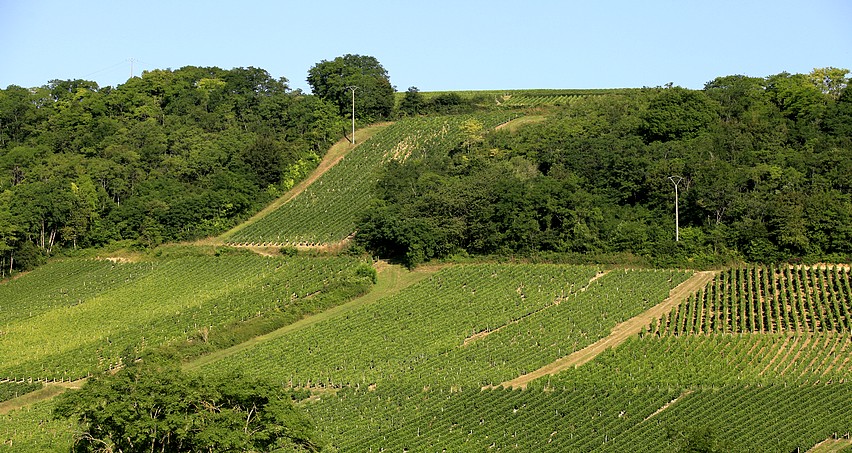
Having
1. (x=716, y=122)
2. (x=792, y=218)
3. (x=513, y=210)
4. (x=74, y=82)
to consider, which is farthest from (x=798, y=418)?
(x=74, y=82)

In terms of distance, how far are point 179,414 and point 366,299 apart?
3338cm

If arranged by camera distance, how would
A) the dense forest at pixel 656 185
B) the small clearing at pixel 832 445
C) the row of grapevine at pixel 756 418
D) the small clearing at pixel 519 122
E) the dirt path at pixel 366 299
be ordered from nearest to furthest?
1. the small clearing at pixel 832 445
2. the row of grapevine at pixel 756 418
3. the dirt path at pixel 366 299
4. the dense forest at pixel 656 185
5. the small clearing at pixel 519 122

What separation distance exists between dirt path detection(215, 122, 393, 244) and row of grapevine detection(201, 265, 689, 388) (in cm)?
1860

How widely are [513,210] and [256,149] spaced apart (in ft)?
78.6

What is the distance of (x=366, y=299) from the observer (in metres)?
79.1

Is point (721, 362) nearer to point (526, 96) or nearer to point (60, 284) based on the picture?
point (60, 284)

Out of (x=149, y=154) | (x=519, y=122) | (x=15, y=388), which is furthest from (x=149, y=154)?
(x=15, y=388)

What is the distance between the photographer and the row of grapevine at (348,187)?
89.8 metres

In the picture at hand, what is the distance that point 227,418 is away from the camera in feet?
153

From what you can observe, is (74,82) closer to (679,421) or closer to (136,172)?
(136,172)

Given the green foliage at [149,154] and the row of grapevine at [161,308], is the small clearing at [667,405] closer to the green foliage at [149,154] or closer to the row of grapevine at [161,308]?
the row of grapevine at [161,308]

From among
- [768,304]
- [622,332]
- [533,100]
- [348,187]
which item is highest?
[533,100]

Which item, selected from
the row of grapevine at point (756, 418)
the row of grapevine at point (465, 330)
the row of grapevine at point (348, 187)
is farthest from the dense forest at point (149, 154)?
the row of grapevine at point (756, 418)

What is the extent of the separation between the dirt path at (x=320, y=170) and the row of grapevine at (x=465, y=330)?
18.6m
